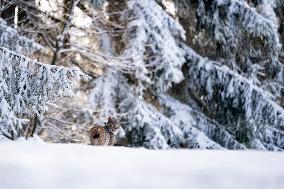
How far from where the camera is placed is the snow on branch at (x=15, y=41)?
615cm

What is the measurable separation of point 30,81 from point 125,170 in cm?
246

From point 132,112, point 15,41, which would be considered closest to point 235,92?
point 132,112

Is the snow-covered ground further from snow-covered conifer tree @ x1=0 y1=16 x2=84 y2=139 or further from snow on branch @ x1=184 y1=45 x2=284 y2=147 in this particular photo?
snow on branch @ x1=184 y1=45 x2=284 y2=147

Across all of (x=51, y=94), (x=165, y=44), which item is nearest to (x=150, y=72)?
(x=165, y=44)

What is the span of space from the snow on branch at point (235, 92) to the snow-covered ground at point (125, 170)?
807 cm

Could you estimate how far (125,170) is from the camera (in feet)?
4.91

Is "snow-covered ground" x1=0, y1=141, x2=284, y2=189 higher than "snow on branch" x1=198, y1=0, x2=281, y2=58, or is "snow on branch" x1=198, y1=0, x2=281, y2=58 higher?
"snow on branch" x1=198, y1=0, x2=281, y2=58

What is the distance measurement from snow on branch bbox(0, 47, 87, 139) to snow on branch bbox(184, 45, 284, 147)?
604cm

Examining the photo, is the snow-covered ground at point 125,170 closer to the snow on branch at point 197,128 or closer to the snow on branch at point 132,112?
the snow on branch at point 132,112

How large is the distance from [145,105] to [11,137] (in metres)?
2.87

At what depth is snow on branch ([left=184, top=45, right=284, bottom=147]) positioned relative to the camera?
32.2ft

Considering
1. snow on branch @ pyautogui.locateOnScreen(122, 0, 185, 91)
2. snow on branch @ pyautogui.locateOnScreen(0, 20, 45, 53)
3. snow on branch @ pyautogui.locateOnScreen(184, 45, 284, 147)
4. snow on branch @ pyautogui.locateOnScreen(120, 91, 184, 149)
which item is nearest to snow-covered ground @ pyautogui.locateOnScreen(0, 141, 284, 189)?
snow on branch @ pyautogui.locateOnScreen(0, 20, 45, 53)

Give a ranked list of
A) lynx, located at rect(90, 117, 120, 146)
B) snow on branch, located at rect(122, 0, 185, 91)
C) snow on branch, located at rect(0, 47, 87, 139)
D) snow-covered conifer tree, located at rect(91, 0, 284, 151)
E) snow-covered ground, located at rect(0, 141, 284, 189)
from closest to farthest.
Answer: snow-covered ground, located at rect(0, 141, 284, 189), snow on branch, located at rect(0, 47, 87, 139), lynx, located at rect(90, 117, 120, 146), snow on branch, located at rect(122, 0, 185, 91), snow-covered conifer tree, located at rect(91, 0, 284, 151)

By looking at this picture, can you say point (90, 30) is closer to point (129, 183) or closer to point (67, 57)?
point (67, 57)
